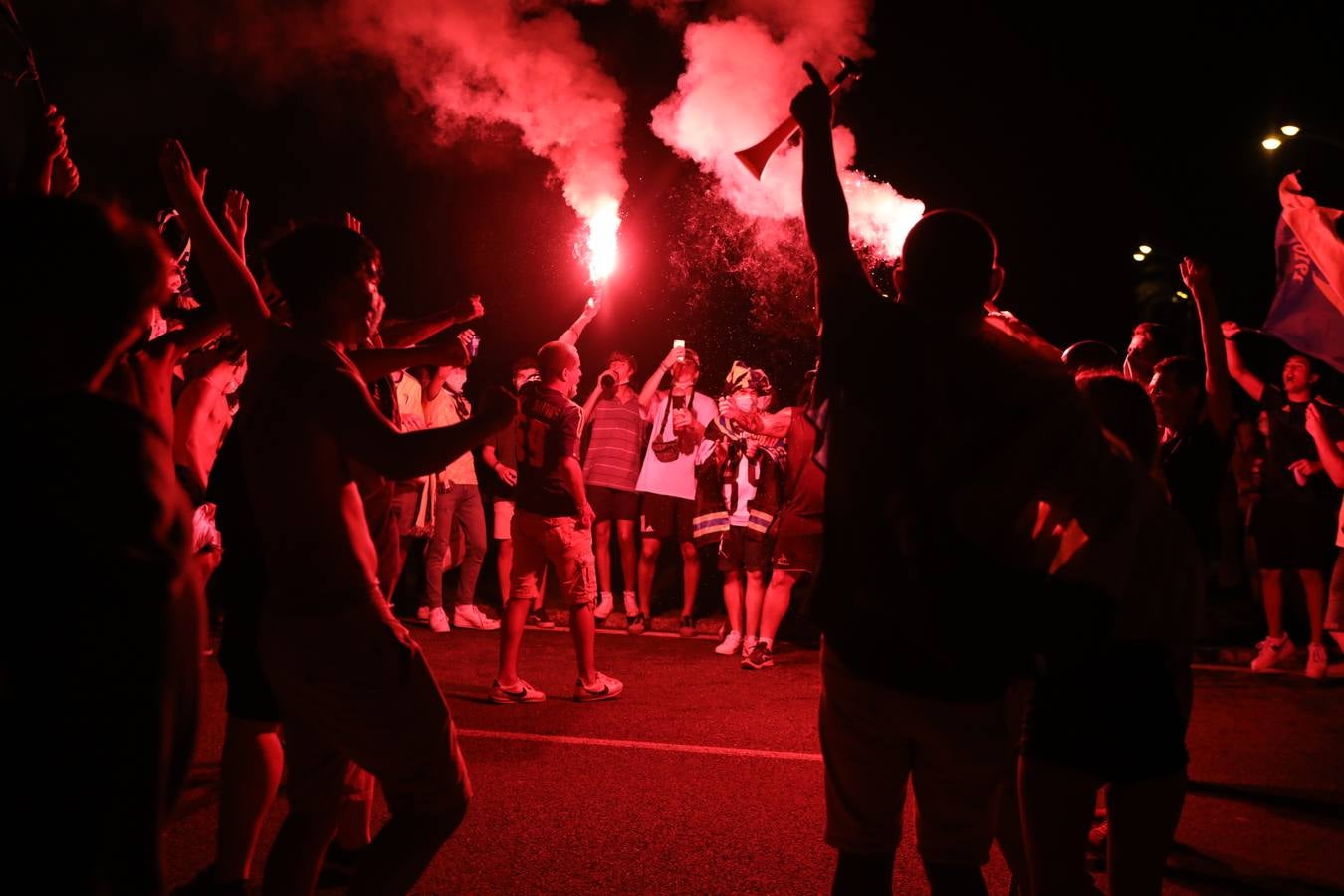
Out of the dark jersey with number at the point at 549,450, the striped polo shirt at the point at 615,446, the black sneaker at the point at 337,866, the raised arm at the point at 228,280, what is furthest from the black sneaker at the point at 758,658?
the raised arm at the point at 228,280

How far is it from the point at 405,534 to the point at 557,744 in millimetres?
4056

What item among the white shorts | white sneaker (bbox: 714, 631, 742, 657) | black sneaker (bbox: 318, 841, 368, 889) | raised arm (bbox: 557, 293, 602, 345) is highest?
raised arm (bbox: 557, 293, 602, 345)

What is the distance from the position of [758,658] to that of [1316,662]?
4.27 metres

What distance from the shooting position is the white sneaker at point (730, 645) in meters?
8.93

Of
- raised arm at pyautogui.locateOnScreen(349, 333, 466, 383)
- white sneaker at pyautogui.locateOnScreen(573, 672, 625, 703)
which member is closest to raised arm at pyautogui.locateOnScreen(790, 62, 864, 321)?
raised arm at pyautogui.locateOnScreen(349, 333, 466, 383)

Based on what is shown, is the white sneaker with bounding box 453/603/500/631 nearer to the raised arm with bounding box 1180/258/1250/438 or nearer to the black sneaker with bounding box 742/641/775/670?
the black sneaker with bounding box 742/641/775/670

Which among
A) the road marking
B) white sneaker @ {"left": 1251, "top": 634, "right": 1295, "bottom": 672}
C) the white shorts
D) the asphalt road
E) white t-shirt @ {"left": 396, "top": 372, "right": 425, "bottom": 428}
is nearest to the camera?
the asphalt road

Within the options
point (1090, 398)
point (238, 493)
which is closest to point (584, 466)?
point (238, 493)

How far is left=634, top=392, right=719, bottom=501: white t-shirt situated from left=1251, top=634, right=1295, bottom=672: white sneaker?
5.08m

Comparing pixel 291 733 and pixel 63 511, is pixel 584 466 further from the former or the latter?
pixel 63 511

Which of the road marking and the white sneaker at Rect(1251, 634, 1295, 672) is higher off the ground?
the white sneaker at Rect(1251, 634, 1295, 672)

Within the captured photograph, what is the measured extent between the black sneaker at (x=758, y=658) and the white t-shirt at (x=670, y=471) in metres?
2.35

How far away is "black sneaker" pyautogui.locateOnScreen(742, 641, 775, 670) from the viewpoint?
27.1 ft

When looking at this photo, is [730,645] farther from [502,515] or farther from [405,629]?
[405,629]
